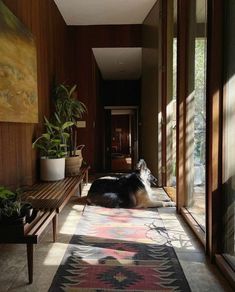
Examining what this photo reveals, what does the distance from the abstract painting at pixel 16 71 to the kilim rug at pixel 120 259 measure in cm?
125

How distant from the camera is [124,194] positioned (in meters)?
3.52

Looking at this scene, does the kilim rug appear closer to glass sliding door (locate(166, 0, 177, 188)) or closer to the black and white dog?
the black and white dog

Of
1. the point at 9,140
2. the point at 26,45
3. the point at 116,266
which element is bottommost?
the point at 116,266

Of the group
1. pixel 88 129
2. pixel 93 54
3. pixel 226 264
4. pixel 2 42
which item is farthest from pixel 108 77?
pixel 226 264

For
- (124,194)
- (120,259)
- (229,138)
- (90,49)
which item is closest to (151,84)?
(90,49)

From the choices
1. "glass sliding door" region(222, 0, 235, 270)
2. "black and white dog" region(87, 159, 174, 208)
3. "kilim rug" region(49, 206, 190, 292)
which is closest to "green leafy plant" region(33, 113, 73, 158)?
"black and white dog" region(87, 159, 174, 208)

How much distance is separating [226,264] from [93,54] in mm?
5083

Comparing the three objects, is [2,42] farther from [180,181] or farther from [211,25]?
[180,181]

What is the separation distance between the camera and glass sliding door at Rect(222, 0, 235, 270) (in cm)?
189

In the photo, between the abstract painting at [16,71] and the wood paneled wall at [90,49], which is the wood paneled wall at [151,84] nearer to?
the wood paneled wall at [90,49]

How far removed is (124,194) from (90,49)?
341 cm

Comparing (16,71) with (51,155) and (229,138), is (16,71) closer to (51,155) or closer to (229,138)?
(51,155)

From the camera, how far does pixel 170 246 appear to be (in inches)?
91.5

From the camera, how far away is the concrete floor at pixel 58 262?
1757mm
